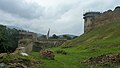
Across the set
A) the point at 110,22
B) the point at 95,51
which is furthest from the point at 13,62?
the point at 110,22

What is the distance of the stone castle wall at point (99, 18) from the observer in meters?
70.0

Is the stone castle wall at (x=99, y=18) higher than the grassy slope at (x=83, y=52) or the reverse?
higher

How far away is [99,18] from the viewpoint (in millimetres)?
76250

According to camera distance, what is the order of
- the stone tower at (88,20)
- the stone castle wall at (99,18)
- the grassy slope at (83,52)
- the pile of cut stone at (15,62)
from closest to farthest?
the pile of cut stone at (15,62), the grassy slope at (83,52), the stone castle wall at (99,18), the stone tower at (88,20)

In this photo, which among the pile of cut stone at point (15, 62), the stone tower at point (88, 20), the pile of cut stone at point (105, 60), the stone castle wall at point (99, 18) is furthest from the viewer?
the stone tower at point (88, 20)

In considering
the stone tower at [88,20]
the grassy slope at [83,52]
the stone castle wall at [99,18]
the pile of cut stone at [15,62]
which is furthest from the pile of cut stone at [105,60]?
the stone tower at [88,20]

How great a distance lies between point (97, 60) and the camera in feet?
89.7

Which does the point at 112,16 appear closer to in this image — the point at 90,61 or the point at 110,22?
the point at 110,22

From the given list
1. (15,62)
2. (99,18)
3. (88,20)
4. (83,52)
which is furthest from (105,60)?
(88,20)

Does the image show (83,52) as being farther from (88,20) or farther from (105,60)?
(88,20)

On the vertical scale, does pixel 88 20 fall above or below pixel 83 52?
above

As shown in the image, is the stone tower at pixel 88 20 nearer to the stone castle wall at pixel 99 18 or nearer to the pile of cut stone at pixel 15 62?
the stone castle wall at pixel 99 18

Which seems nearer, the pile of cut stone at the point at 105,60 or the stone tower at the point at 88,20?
the pile of cut stone at the point at 105,60

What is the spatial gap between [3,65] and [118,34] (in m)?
30.7
